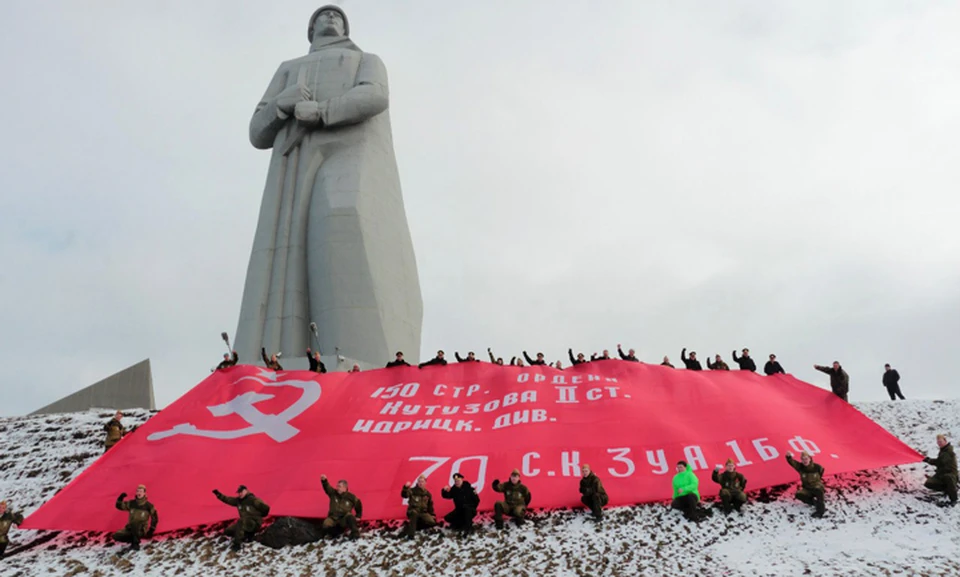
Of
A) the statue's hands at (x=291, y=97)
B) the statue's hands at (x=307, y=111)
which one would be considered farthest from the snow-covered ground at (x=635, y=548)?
the statue's hands at (x=291, y=97)

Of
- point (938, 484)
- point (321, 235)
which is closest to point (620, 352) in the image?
point (938, 484)

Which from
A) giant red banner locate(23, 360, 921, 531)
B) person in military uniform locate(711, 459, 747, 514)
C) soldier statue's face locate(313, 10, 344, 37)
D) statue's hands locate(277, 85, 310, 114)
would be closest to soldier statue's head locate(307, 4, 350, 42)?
soldier statue's face locate(313, 10, 344, 37)

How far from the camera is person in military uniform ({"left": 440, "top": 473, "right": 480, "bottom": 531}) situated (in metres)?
8.71

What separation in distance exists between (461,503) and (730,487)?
10.4ft

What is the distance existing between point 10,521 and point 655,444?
8.07 m

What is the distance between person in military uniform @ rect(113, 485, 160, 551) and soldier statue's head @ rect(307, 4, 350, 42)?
15.2 meters

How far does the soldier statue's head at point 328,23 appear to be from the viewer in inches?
826

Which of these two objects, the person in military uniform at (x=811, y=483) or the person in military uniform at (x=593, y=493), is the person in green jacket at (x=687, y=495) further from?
the person in military uniform at (x=811, y=483)

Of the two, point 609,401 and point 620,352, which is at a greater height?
point 620,352

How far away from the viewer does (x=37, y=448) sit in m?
13.1

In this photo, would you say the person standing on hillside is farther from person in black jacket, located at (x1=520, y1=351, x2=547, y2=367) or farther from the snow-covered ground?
person in black jacket, located at (x1=520, y1=351, x2=547, y2=367)

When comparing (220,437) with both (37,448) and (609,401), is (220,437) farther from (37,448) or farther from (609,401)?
(609,401)

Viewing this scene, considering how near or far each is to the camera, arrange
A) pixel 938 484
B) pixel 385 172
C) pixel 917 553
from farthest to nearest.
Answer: pixel 385 172
pixel 938 484
pixel 917 553

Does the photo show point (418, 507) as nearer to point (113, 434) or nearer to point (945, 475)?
point (113, 434)
